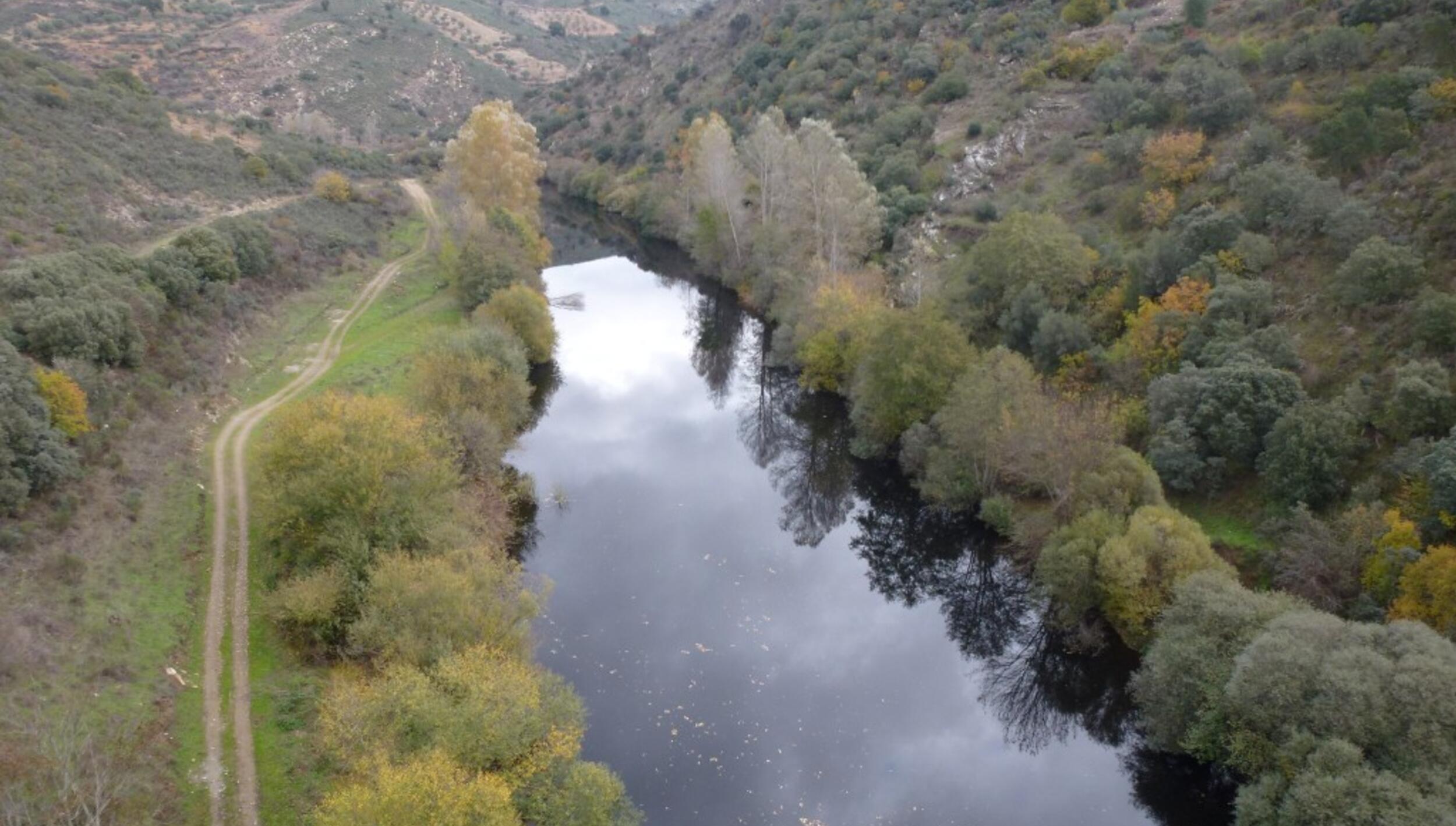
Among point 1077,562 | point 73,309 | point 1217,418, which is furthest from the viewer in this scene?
point 73,309

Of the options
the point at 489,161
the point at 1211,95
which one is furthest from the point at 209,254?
the point at 1211,95

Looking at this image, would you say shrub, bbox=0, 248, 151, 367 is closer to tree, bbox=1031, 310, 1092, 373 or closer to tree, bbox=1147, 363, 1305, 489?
tree, bbox=1031, 310, 1092, 373

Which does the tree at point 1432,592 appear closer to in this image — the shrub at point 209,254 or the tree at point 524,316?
the tree at point 524,316

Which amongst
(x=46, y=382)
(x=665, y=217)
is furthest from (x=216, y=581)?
(x=665, y=217)

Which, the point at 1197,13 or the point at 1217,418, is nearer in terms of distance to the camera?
the point at 1217,418

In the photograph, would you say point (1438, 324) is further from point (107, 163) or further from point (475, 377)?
point (107, 163)

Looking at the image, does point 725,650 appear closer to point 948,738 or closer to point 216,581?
point 948,738
